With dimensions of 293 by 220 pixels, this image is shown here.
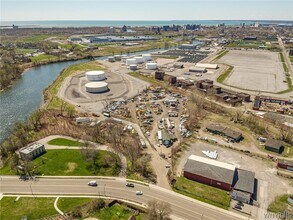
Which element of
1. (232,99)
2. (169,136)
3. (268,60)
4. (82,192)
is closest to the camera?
(82,192)

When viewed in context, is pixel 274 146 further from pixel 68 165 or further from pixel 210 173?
pixel 68 165

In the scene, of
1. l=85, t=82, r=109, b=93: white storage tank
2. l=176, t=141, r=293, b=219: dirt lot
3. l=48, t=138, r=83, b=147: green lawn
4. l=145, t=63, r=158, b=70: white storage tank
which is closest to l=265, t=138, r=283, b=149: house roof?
l=176, t=141, r=293, b=219: dirt lot

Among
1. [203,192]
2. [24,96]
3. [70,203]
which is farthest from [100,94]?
[203,192]

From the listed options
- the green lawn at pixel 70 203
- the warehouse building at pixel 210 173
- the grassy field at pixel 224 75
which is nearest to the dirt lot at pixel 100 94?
the grassy field at pixel 224 75

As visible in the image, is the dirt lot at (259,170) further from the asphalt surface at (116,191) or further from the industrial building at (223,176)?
the asphalt surface at (116,191)

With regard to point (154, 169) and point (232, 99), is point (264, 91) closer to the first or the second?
point (232, 99)

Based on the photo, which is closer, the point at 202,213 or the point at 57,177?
the point at 202,213

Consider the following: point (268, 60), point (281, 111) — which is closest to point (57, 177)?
point (281, 111)
